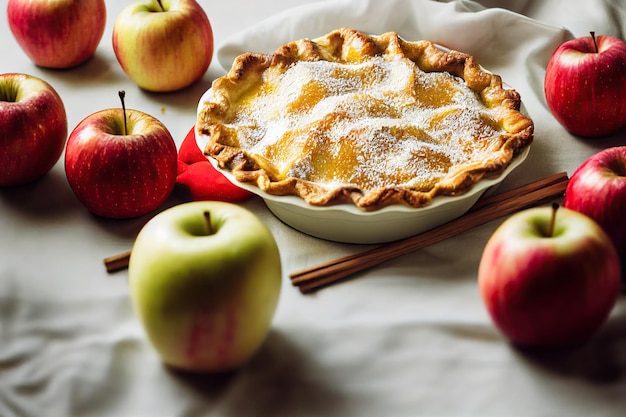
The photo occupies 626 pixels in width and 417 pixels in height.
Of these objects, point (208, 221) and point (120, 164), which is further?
point (120, 164)

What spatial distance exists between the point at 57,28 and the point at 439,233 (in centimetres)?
96

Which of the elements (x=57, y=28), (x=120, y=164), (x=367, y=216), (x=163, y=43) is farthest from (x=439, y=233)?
(x=57, y=28)

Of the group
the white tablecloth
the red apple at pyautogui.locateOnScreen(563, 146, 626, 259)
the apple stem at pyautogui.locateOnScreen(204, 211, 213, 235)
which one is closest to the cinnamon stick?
the white tablecloth

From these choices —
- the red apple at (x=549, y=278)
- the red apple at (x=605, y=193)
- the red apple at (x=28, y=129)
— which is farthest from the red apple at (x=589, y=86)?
the red apple at (x=28, y=129)

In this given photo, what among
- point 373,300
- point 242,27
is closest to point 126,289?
point 373,300

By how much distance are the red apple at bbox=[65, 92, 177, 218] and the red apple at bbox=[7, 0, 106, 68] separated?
1.42ft

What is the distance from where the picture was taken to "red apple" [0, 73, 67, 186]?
1.34 meters

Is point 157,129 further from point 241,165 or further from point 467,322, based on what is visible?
point 467,322

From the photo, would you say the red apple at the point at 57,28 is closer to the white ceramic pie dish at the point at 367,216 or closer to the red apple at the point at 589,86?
the white ceramic pie dish at the point at 367,216

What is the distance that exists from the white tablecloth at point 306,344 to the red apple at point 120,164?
0.18 feet

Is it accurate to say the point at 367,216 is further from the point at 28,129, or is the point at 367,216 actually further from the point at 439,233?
the point at 28,129

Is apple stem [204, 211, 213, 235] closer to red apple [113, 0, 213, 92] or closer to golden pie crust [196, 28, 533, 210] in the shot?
golden pie crust [196, 28, 533, 210]

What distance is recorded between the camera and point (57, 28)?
167 cm

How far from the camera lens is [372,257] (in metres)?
1.24
